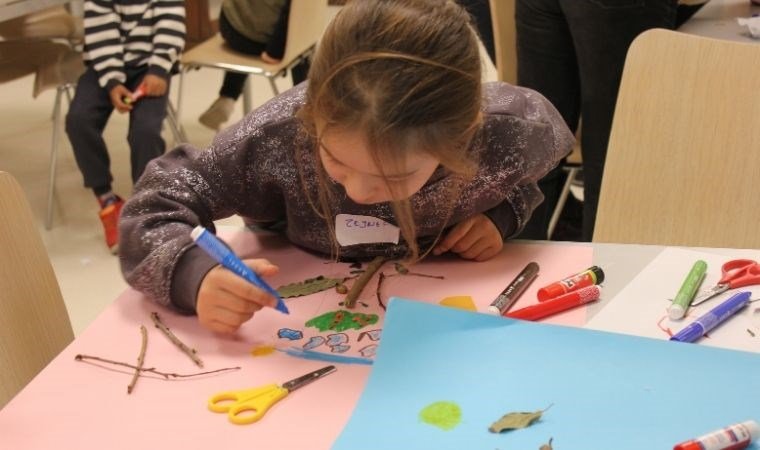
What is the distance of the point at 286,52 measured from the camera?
2590 mm

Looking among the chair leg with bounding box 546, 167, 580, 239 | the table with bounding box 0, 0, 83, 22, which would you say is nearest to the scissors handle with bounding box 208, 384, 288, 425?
the chair leg with bounding box 546, 167, 580, 239

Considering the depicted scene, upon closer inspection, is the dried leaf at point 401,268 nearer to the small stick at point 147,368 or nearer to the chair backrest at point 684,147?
the small stick at point 147,368

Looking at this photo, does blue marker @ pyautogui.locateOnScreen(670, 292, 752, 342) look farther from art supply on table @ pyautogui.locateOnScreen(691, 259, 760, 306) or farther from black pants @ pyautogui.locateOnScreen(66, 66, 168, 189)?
black pants @ pyautogui.locateOnScreen(66, 66, 168, 189)

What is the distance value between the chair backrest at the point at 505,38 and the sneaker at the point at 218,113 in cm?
136

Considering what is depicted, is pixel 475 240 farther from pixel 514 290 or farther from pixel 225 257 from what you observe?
pixel 225 257

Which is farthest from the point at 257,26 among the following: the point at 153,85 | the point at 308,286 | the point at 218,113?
the point at 308,286

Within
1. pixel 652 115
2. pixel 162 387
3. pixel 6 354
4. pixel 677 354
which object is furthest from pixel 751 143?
pixel 6 354

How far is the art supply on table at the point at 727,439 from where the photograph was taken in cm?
67

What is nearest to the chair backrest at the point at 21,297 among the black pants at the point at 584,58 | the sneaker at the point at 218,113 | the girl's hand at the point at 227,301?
the girl's hand at the point at 227,301

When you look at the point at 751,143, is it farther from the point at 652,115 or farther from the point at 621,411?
the point at 621,411

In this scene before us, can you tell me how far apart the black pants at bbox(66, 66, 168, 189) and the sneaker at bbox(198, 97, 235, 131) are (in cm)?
56

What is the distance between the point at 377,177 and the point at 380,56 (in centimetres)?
A: 12

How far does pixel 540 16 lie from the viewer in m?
1.72

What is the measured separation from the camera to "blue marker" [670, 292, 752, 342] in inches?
32.9
